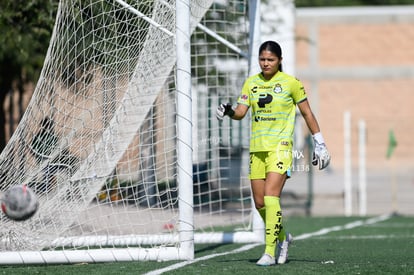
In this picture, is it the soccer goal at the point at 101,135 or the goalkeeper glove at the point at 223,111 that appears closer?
the goalkeeper glove at the point at 223,111

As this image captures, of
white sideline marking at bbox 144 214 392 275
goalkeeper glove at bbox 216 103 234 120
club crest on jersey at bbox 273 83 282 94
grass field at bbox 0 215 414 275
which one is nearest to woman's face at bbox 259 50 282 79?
club crest on jersey at bbox 273 83 282 94

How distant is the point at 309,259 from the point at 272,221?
2.54 ft

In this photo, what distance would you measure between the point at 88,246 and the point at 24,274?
1.85 m

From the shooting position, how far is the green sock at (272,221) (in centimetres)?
822

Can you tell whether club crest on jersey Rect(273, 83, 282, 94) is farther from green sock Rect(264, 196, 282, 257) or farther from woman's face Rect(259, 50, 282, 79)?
green sock Rect(264, 196, 282, 257)

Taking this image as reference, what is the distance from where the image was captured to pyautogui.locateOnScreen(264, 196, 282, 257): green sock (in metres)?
8.22

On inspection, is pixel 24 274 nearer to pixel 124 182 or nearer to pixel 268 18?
pixel 124 182

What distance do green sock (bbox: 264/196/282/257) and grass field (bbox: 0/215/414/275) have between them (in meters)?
0.21

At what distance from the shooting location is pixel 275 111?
8320 mm

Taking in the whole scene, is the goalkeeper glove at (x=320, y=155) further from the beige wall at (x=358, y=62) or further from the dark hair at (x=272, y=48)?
the beige wall at (x=358, y=62)

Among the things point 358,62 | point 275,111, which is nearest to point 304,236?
point 275,111

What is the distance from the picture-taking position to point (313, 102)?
3938 centimetres

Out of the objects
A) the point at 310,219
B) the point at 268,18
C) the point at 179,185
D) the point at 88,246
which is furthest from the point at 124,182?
the point at 268,18

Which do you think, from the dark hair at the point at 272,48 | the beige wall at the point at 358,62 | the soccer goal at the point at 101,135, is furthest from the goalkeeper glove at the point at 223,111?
the beige wall at the point at 358,62
